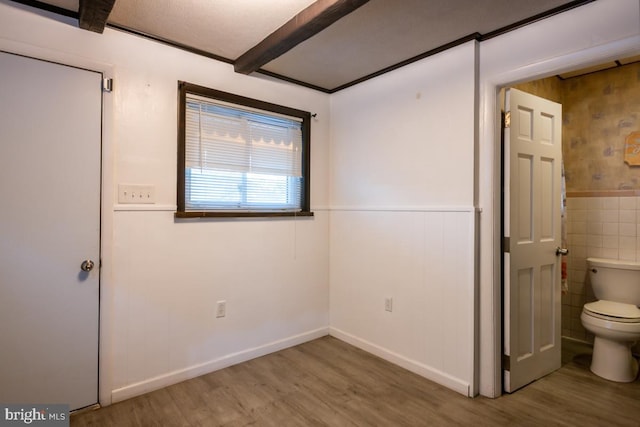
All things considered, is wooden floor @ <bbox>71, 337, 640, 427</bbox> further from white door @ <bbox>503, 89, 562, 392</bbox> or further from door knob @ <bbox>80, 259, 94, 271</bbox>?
door knob @ <bbox>80, 259, 94, 271</bbox>

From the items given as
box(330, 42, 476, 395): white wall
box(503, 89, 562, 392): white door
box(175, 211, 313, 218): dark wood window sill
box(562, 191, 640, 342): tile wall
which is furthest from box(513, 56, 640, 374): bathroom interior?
box(175, 211, 313, 218): dark wood window sill

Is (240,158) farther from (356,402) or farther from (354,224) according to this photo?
(356,402)

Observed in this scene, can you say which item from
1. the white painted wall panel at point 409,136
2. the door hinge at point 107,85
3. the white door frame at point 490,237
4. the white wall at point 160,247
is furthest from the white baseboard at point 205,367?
the door hinge at point 107,85

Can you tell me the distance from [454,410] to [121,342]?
212 centimetres

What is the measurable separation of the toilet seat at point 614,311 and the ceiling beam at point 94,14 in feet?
12.0

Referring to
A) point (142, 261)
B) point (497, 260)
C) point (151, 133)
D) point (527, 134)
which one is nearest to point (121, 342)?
point (142, 261)

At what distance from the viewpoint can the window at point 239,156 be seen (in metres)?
2.43

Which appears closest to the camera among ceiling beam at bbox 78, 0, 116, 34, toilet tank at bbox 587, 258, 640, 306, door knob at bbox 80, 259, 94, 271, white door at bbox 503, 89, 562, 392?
ceiling beam at bbox 78, 0, 116, 34

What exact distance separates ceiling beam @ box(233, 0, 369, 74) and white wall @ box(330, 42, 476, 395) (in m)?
0.97

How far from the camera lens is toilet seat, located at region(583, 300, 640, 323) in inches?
92.3

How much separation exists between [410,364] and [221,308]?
1.51 metres

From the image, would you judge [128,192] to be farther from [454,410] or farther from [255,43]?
[454,410]

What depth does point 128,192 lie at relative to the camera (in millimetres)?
2152

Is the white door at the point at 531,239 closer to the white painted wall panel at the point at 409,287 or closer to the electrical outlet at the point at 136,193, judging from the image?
the white painted wall panel at the point at 409,287
